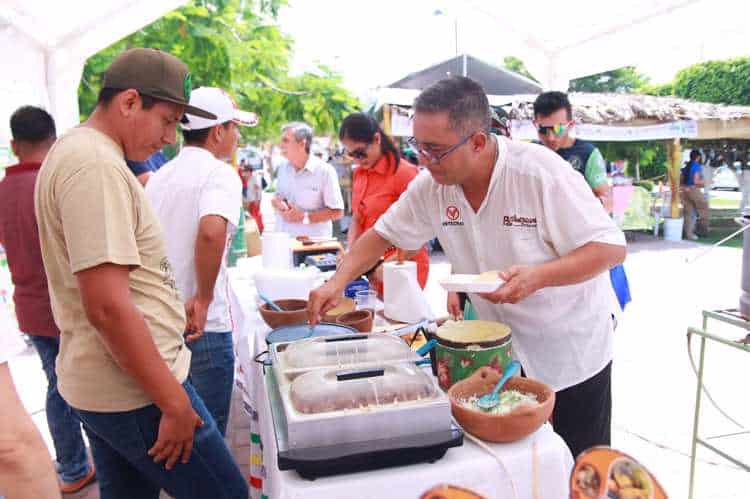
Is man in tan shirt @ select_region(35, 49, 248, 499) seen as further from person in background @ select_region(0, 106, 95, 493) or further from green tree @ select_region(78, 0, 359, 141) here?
green tree @ select_region(78, 0, 359, 141)

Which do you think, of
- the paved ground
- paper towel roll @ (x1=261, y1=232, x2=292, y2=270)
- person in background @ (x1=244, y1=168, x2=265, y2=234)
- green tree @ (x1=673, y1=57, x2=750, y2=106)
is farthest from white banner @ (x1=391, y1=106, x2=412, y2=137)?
green tree @ (x1=673, y1=57, x2=750, y2=106)

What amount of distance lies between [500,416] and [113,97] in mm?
1115

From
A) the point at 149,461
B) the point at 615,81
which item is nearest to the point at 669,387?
the point at 149,461

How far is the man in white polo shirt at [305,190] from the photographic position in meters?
4.36

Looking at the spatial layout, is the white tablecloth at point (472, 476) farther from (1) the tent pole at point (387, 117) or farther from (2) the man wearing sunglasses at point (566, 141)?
(1) the tent pole at point (387, 117)

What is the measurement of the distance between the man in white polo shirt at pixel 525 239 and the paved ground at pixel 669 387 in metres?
1.12

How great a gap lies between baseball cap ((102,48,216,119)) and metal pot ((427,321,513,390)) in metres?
0.89

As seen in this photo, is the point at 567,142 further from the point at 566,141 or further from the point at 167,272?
the point at 167,272

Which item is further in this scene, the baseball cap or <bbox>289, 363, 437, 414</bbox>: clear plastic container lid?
the baseball cap

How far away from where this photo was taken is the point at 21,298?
257 centimetres

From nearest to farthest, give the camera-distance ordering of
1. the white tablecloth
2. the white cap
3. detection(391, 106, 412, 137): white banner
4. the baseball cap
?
the white tablecloth, the baseball cap, the white cap, detection(391, 106, 412, 137): white banner

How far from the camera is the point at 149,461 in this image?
1.38 m

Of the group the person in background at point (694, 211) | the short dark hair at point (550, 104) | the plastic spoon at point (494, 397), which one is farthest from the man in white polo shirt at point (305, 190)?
the person in background at point (694, 211)

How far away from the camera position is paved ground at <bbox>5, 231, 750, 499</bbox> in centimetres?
277
